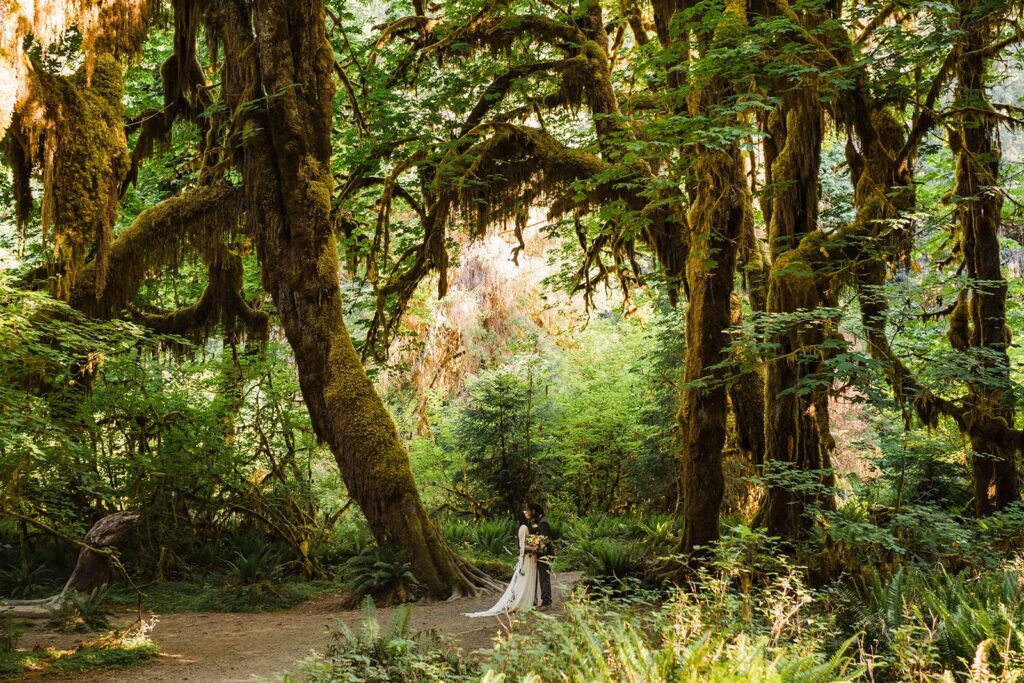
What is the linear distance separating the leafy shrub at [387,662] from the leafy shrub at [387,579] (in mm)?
3373

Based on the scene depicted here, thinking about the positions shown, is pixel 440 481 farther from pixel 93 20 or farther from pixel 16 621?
pixel 93 20

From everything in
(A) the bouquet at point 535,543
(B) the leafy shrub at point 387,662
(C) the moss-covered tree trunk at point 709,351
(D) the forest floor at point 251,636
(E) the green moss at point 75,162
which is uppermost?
(E) the green moss at point 75,162

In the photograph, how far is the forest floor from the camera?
23.0ft

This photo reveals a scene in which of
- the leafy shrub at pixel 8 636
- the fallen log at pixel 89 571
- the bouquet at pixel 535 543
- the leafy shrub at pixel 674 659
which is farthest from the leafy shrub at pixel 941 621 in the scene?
the fallen log at pixel 89 571

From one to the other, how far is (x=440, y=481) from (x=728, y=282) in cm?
1231

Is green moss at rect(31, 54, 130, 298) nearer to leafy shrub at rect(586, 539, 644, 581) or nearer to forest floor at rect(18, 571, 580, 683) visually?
forest floor at rect(18, 571, 580, 683)

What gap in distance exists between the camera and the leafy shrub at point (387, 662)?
5.18m

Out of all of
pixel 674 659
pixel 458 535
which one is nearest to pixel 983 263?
pixel 674 659

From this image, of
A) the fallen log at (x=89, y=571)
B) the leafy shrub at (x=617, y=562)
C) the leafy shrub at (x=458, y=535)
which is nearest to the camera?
the fallen log at (x=89, y=571)

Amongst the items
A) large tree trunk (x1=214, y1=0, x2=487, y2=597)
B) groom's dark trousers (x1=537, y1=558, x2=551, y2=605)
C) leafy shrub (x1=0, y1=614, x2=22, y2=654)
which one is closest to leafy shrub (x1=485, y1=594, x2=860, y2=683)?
groom's dark trousers (x1=537, y1=558, x2=551, y2=605)

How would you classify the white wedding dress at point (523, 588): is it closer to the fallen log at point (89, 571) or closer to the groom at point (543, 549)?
the groom at point (543, 549)

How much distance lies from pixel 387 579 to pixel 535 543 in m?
2.40

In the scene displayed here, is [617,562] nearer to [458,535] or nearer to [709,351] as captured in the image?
[709,351]

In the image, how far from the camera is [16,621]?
8758mm
